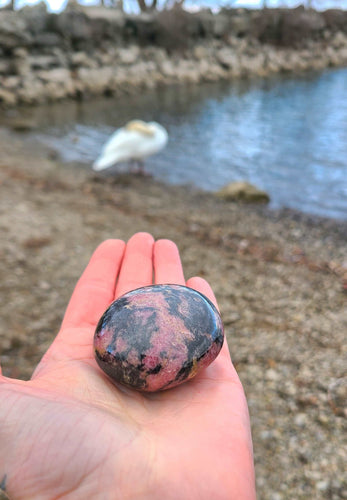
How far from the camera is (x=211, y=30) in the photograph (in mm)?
18516

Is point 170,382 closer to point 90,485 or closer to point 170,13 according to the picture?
point 90,485

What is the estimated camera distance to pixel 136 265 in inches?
82.7

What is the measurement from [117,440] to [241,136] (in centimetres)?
807

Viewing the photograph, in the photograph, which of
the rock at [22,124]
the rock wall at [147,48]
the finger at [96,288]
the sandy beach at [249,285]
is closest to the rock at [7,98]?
the rock wall at [147,48]

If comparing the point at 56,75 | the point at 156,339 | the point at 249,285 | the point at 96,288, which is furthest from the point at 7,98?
the point at 156,339

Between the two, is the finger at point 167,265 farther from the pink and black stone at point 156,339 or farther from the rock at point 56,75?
the rock at point 56,75

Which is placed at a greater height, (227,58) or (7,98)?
(227,58)

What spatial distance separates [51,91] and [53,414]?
1334 cm

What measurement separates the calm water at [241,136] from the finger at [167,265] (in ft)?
11.0

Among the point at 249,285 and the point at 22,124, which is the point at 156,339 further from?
the point at 22,124

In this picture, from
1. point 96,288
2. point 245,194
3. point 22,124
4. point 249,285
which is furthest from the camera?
point 22,124

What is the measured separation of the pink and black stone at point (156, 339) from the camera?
1347mm

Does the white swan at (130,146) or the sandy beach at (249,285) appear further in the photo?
the white swan at (130,146)

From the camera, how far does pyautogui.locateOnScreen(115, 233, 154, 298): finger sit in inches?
77.9
